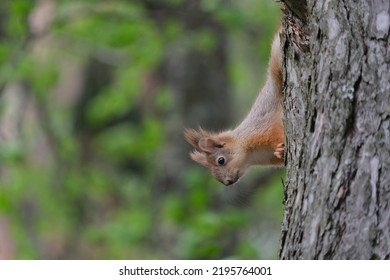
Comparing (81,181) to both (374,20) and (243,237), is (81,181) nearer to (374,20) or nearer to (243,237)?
(243,237)

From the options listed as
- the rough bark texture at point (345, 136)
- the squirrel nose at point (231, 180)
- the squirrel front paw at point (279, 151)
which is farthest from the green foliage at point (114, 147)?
the rough bark texture at point (345, 136)

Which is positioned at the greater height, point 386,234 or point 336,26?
point 336,26

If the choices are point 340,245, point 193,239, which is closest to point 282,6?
point 340,245

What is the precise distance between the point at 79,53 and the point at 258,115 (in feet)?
18.9

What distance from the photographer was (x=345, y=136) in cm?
242

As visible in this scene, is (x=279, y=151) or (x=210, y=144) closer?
(x=279, y=151)

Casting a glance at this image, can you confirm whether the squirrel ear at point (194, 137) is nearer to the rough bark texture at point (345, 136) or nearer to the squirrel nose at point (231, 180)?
the squirrel nose at point (231, 180)

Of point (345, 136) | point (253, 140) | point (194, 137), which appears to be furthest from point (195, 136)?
point (345, 136)

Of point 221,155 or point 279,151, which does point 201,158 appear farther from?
point 279,151

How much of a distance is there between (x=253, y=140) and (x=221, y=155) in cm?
28

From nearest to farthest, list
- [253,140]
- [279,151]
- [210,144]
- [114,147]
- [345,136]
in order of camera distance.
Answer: [345,136], [279,151], [253,140], [210,144], [114,147]

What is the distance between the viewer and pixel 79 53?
9070 mm

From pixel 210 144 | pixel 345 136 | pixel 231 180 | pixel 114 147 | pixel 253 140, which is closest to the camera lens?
pixel 345 136

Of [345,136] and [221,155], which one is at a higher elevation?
[221,155]
